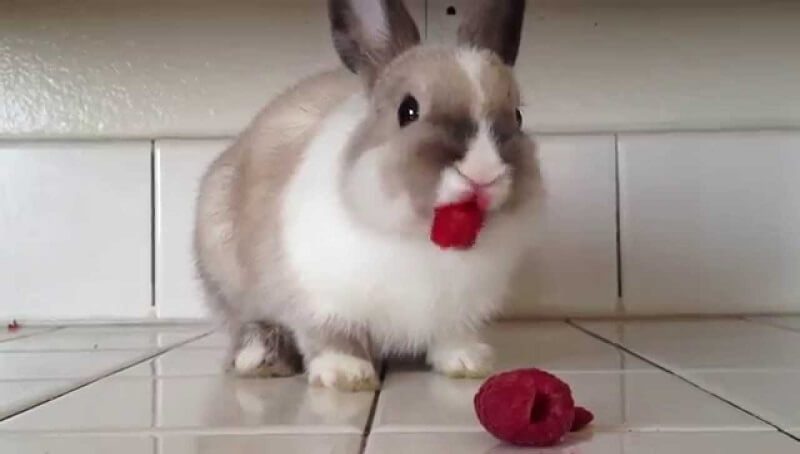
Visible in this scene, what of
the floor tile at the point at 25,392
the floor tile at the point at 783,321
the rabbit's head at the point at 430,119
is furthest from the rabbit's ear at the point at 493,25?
the floor tile at the point at 783,321

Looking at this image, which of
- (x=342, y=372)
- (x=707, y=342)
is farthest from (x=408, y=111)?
(x=707, y=342)

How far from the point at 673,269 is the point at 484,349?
27.4 inches

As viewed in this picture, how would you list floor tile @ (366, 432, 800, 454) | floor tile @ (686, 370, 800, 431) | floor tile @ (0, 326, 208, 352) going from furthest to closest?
floor tile @ (0, 326, 208, 352) → floor tile @ (686, 370, 800, 431) → floor tile @ (366, 432, 800, 454)

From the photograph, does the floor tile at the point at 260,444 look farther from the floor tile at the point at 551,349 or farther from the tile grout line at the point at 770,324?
the tile grout line at the point at 770,324

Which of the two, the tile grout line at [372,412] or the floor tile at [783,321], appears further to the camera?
the floor tile at [783,321]

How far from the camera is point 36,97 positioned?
177cm

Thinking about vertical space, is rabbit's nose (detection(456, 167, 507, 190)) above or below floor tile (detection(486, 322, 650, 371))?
above

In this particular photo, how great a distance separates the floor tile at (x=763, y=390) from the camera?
2.86ft

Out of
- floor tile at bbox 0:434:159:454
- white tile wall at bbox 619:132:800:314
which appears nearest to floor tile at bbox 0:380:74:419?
floor tile at bbox 0:434:159:454

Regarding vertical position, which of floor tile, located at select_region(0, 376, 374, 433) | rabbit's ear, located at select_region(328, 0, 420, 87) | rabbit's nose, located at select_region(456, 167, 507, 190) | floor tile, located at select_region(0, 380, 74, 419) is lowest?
floor tile, located at select_region(0, 376, 374, 433)

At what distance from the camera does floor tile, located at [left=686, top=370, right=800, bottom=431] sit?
2.86 feet

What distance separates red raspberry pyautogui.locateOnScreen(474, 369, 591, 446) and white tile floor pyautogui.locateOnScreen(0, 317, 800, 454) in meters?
0.01

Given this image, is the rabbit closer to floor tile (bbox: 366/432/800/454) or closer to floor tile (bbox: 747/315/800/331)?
floor tile (bbox: 366/432/800/454)

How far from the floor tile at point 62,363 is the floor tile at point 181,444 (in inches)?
13.9
